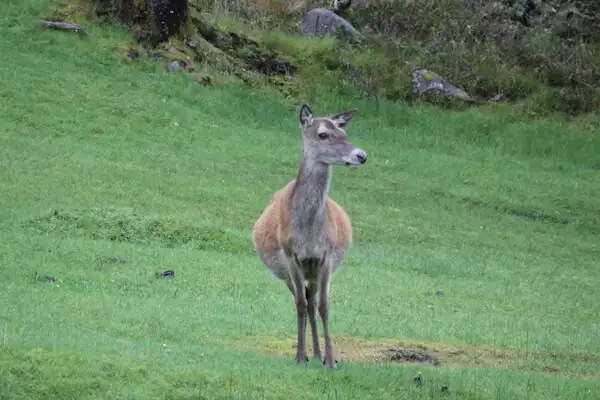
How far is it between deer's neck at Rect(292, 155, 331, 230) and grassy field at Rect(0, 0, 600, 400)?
1.43 meters

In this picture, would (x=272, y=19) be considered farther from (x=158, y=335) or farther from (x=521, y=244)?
(x=158, y=335)

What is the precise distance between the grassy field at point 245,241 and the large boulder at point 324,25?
425cm

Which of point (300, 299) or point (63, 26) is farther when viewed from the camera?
point (63, 26)

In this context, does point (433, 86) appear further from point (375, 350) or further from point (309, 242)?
point (309, 242)

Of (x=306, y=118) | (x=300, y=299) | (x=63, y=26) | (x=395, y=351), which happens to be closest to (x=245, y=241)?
(x=395, y=351)

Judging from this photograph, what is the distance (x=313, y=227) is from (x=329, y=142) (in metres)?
0.86

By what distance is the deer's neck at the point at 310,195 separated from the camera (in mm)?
10086

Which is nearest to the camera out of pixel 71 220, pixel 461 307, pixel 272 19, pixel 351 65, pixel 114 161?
pixel 461 307

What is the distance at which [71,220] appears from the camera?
57.0 ft

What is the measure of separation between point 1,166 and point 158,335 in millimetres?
10814

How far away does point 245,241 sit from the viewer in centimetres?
1791

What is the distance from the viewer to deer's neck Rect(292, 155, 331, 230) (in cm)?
1009

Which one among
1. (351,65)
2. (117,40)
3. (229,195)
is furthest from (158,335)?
(351,65)

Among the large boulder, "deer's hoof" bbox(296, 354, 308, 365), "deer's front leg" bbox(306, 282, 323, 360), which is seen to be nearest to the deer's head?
"deer's front leg" bbox(306, 282, 323, 360)
